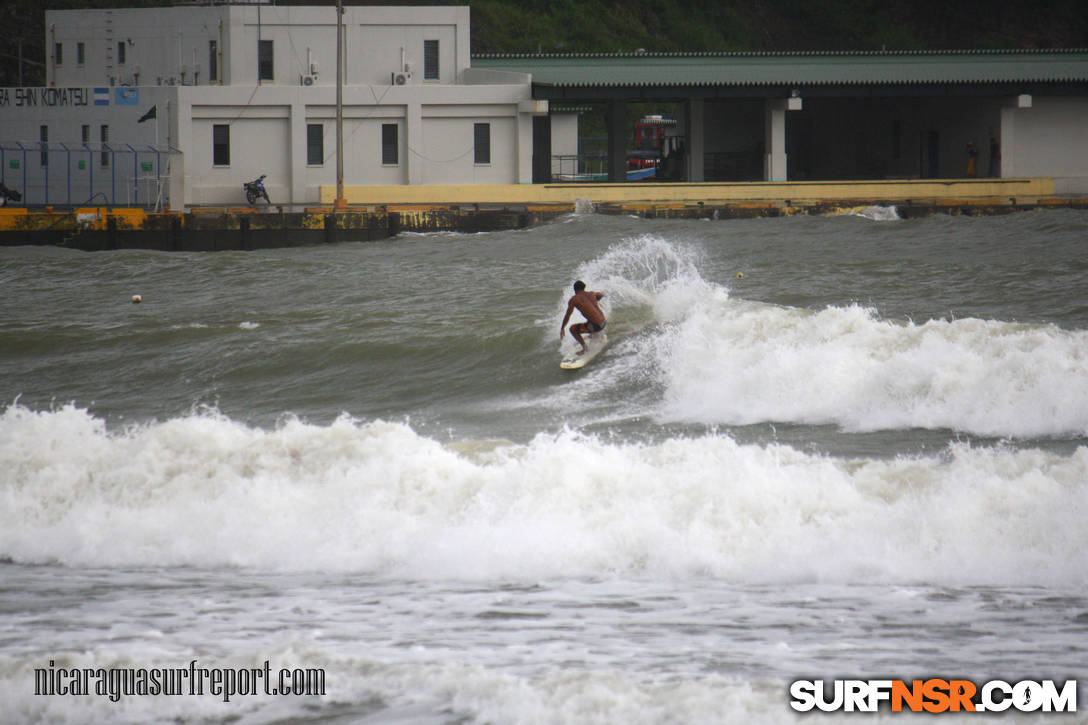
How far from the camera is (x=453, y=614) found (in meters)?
8.34

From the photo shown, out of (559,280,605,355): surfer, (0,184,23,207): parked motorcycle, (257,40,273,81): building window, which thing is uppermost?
(257,40,273,81): building window

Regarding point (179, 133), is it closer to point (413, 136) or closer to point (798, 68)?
point (413, 136)

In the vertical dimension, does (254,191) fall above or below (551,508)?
above

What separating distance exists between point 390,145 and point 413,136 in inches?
36.2

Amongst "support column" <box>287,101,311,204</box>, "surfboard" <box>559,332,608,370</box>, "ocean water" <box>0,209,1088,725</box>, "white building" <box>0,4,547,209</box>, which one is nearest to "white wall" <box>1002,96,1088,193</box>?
"white building" <box>0,4,547,209</box>

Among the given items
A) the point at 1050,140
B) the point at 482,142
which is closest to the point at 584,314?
the point at 482,142

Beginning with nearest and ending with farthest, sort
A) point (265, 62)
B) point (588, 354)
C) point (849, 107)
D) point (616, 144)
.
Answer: point (588, 354) → point (265, 62) → point (616, 144) → point (849, 107)

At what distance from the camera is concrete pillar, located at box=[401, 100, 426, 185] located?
4303 cm

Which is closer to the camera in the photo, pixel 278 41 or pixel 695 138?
pixel 278 41

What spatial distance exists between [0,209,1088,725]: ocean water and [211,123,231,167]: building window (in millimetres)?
21814

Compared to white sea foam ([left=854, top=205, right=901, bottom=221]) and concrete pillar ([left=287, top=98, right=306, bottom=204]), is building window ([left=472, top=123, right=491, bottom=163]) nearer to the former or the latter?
concrete pillar ([left=287, top=98, right=306, bottom=204])

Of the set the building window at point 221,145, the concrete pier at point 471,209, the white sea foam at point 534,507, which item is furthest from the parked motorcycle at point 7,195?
the white sea foam at point 534,507

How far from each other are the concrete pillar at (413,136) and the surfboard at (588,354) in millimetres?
26293

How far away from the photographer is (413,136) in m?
43.0
